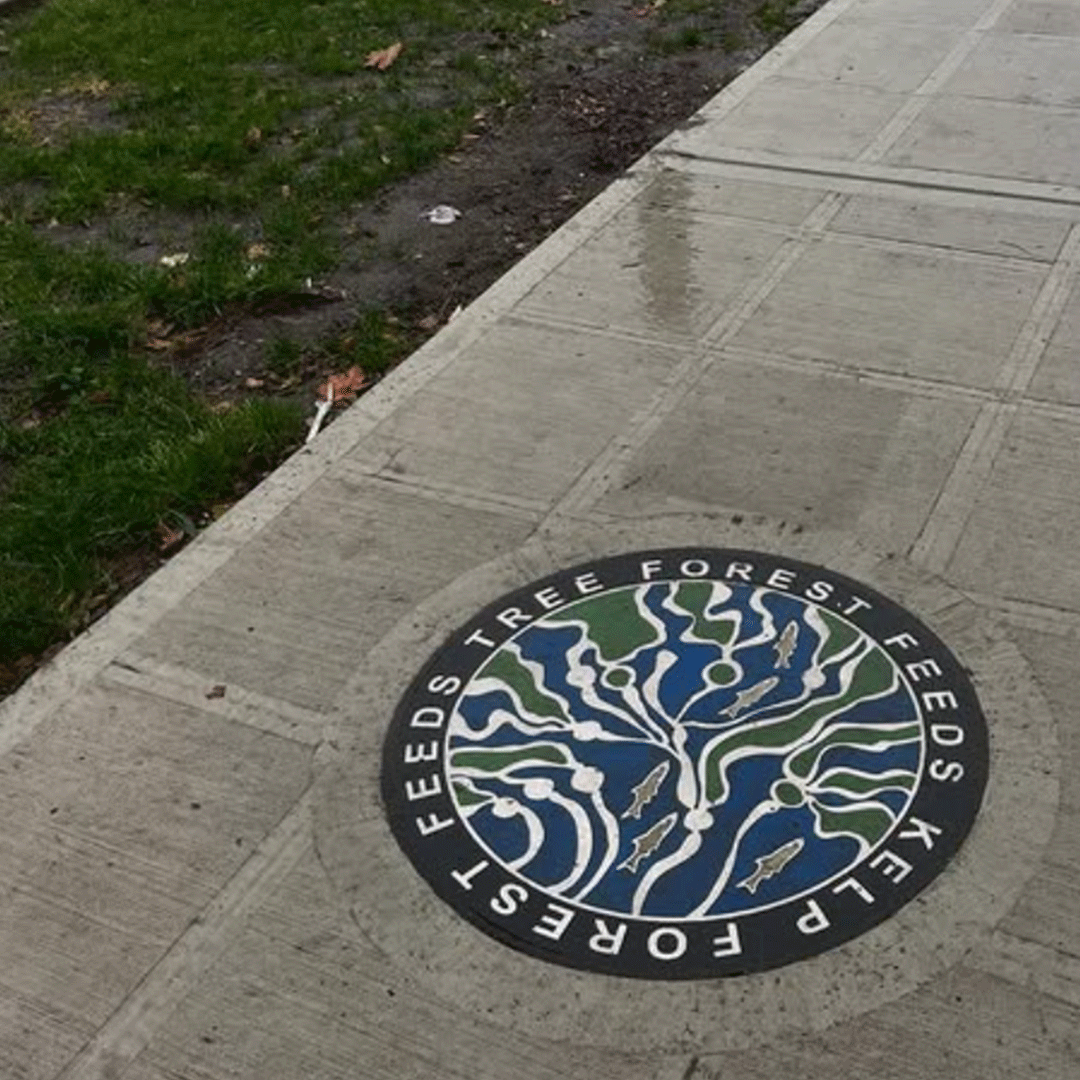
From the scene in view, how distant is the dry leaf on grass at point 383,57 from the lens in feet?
26.8

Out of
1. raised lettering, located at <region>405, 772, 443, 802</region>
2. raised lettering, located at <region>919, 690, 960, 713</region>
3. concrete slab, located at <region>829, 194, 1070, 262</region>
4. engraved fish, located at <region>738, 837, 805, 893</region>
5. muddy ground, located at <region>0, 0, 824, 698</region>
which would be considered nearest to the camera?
engraved fish, located at <region>738, 837, 805, 893</region>

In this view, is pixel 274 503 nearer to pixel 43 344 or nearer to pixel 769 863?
pixel 43 344

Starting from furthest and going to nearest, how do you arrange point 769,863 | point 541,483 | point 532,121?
point 532,121
point 541,483
point 769,863

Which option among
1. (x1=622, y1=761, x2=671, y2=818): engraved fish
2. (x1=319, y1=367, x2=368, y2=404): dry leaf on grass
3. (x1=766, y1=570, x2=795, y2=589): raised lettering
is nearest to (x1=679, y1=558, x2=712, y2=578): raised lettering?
(x1=766, y1=570, x2=795, y2=589): raised lettering

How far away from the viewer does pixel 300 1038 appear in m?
2.80

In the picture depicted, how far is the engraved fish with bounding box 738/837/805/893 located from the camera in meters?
3.00

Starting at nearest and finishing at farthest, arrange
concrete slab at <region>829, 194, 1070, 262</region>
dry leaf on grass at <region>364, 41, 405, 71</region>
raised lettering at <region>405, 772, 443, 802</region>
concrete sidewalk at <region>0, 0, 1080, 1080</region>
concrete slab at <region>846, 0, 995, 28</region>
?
concrete sidewalk at <region>0, 0, 1080, 1080</region> < raised lettering at <region>405, 772, 443, 802</region> < concrete slab at <region>829, 194, 1070, 262</region> < dry leaf on grass at <region>364, 41, 405, 71</region> < concrete slab at <region>846, 0, 995, 28</region>

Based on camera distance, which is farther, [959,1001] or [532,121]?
[532,121]

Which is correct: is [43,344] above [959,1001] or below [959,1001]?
below

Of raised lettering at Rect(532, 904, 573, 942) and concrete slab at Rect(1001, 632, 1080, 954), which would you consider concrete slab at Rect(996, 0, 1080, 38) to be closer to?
concrete slab at Rect(1001, 632, 1080, 954)

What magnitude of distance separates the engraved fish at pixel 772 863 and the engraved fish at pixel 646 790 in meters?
0.29

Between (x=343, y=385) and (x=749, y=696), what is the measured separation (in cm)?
223

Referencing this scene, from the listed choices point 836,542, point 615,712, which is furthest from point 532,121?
point 615,712

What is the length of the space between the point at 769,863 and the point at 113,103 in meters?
6.32
